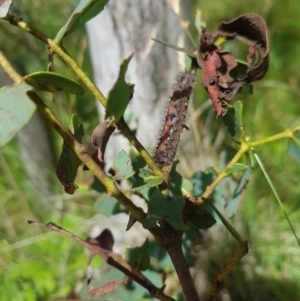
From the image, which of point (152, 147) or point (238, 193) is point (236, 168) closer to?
point (238, 193)

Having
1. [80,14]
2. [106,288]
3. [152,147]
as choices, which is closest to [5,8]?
[80,14]

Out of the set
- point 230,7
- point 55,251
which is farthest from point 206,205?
point 230,7

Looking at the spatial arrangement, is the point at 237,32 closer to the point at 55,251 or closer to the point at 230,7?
the point at 55,251

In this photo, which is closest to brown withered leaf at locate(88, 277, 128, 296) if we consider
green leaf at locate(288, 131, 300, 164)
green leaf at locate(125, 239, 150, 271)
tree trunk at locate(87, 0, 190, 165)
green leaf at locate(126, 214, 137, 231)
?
green leaf at locate(125, 239, 150, 271)

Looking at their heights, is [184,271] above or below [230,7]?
below

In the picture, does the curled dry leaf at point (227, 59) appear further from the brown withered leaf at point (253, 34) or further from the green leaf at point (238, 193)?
the green leaf at point (238, 193)

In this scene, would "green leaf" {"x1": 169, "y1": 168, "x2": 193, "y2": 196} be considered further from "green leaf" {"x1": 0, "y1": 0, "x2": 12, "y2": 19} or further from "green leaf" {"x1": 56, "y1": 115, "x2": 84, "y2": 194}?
"green leaf" {"x1": 0, "y1": 0, "x2": 12, "y2": 19}

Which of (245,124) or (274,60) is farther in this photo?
(274,60)

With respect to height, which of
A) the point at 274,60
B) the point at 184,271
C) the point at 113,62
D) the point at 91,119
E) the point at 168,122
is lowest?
the point at 184,271
